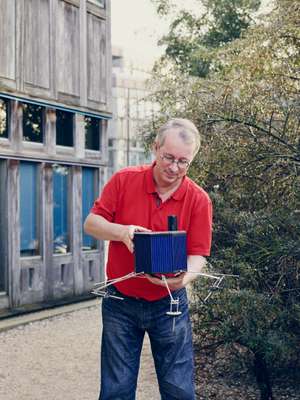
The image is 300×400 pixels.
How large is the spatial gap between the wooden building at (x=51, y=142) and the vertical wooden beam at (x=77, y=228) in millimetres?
15

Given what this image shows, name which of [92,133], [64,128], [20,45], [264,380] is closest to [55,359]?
[264,380]

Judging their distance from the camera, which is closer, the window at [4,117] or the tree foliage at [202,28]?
the window at [4,117]

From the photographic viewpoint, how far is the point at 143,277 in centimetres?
334

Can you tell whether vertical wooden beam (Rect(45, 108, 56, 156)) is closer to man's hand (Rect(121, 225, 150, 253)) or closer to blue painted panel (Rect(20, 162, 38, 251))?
blue painted panel (Rect(20, 162, 38, 251))

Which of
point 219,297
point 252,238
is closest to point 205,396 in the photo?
point 219,297

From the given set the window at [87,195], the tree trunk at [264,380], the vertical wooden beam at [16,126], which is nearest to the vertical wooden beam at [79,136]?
the window at [87,195]

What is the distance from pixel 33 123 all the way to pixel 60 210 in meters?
1.39

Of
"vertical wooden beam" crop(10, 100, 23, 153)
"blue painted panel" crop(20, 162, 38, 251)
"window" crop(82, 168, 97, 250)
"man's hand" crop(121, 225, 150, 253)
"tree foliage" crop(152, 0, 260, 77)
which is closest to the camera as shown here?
"man's hand" crop(121, 225, 150, 253)

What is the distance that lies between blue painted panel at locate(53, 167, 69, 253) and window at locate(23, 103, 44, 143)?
0.65 metres

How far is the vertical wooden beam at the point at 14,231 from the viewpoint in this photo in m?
9.45

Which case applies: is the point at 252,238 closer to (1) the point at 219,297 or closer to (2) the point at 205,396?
(1) the point at 219,297

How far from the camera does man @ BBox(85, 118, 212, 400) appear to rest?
3.39 m

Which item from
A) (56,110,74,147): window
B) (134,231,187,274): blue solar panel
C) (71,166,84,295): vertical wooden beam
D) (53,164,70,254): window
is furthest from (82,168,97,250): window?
(134,231,187,274): blue solar panel

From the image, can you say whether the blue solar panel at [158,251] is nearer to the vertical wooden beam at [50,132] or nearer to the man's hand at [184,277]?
the man's hand at [184,277]
